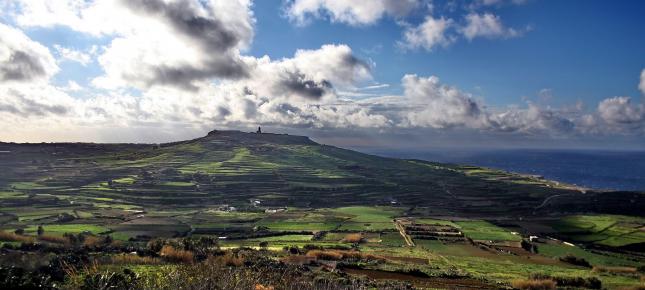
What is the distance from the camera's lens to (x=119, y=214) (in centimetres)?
11331

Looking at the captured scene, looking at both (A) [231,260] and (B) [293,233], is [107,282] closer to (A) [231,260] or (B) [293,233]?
(A) [231,260]

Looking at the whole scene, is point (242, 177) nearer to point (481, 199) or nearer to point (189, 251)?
point (481, 199)

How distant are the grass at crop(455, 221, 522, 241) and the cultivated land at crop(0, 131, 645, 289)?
1.03ft

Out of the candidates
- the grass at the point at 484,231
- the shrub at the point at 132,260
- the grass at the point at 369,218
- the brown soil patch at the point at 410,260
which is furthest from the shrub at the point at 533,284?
the grass at the point at 369,218

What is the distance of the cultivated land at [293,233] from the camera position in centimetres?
3753

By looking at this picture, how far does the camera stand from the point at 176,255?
1742 inches

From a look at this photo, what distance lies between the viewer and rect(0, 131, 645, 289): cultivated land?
3753 centimetres

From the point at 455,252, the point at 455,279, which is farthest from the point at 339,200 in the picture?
the point at 455,279

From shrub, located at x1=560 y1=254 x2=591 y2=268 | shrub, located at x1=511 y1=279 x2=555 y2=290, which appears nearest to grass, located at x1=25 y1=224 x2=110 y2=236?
shrub, located at x1=511 y1=279 x2=555 y2=290

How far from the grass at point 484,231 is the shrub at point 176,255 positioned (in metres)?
65.3

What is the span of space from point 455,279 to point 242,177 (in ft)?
505

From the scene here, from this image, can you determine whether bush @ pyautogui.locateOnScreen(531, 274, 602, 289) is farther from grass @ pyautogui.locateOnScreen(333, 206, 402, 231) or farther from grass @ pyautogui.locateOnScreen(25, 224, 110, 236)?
grass @ pyautogui.locateOnScreen(25, 224, 110, 236)

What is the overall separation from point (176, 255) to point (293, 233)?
168ft

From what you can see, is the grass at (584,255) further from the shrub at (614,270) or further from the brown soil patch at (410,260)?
the brown soil patch at (410,260)
